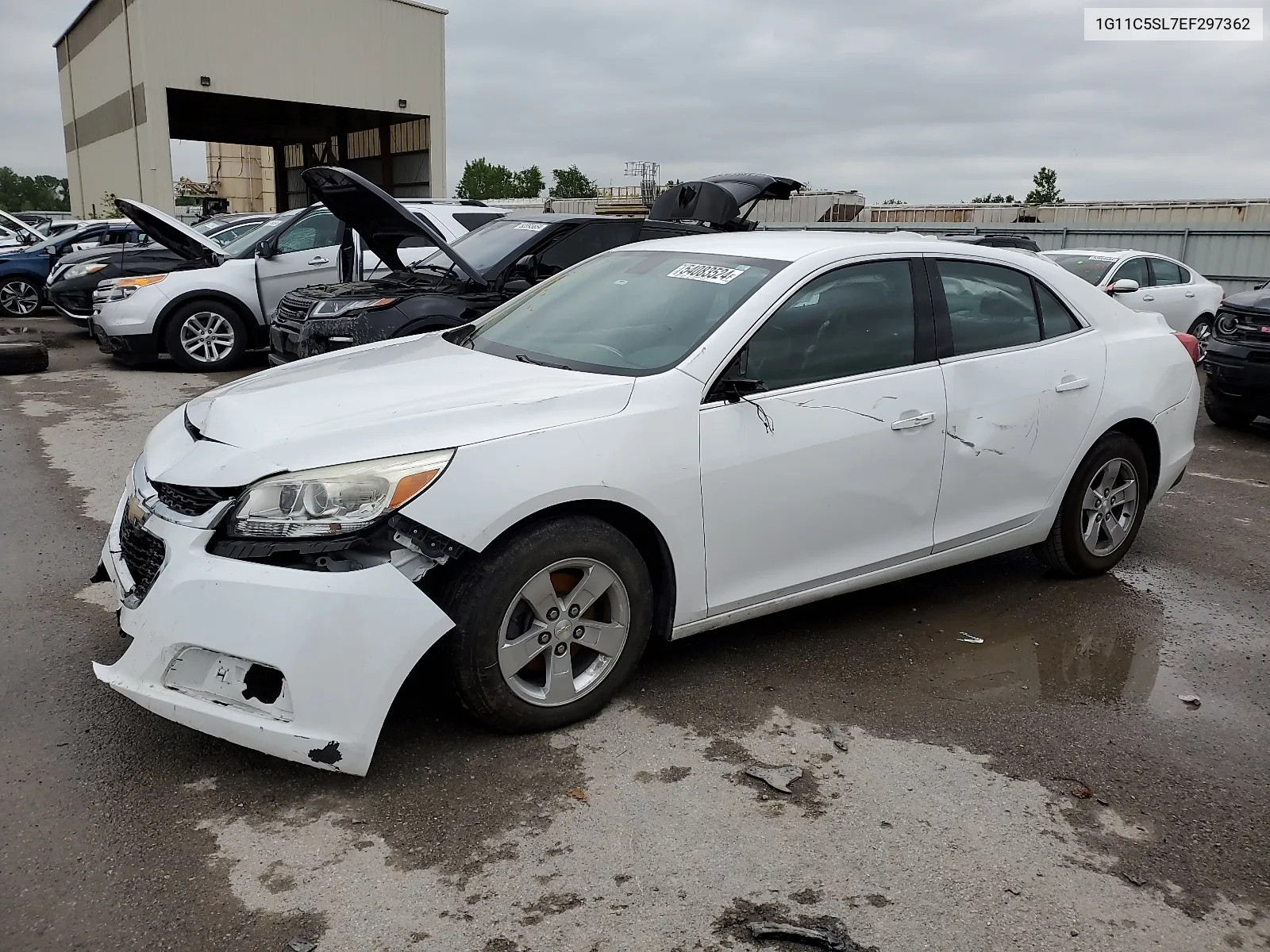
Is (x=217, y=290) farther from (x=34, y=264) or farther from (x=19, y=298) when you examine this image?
(x=19, y=298)

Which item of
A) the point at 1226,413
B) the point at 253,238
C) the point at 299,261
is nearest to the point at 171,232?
the point at 253,238

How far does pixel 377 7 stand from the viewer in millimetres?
28672

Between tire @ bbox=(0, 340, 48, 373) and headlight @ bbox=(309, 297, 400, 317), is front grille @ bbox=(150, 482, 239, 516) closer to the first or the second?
headlight @ bbox=(309, 297, 400, 317)

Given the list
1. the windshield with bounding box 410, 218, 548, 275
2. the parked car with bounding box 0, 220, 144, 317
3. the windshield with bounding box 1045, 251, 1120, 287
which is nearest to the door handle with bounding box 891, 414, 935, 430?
the windshield with bounding box 410, 218, 548, 275

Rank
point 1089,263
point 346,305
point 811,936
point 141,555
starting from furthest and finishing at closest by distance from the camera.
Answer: point 1089,263 < point 346,305 < point 141,555 < point 811,936

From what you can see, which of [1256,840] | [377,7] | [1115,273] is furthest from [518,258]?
[377,7]

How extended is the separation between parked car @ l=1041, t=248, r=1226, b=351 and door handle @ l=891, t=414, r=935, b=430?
10147 millimetres

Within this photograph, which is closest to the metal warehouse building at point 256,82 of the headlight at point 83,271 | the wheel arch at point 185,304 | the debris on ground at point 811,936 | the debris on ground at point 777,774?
the headlight at point 83,271

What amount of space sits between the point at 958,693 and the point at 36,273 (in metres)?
16.9

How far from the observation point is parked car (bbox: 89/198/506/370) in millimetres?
10977

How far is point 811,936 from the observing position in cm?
252

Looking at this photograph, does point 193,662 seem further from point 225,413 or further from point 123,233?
point 123,233

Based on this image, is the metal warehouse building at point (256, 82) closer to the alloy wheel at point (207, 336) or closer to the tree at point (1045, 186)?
the alloy wheel at point (207, 336)

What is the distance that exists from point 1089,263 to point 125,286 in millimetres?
11880
